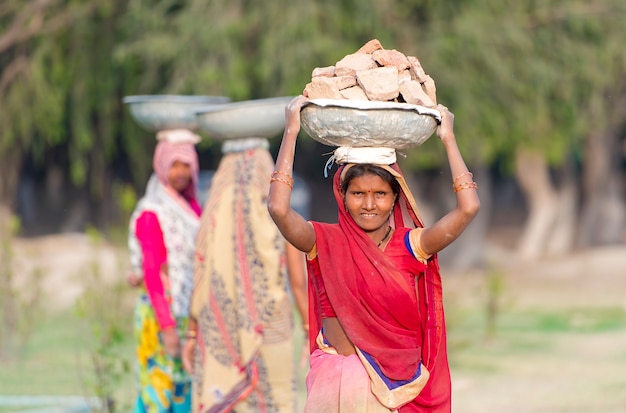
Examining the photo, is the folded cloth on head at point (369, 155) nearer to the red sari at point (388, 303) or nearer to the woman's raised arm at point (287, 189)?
the red sari at point (388, 303)

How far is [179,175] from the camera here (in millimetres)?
6395

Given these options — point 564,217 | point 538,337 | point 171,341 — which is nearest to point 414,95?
point 171,341

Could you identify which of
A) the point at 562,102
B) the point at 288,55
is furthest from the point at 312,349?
the point at 562,102

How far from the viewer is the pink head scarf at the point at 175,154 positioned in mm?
6395

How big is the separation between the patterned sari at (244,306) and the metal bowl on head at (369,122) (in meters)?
1.99

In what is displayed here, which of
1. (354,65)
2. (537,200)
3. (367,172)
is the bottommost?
(367,172)

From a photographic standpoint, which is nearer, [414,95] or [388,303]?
[414,95]

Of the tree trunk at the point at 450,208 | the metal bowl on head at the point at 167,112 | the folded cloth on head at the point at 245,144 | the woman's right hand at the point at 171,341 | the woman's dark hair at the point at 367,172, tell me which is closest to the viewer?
the woman's dark hair at the point at 367,172

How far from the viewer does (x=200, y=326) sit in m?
5.98

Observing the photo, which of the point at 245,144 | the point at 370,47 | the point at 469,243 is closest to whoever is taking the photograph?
the point at 370,47

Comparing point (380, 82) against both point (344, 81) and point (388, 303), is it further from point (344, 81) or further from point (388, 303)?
point (388, 303)

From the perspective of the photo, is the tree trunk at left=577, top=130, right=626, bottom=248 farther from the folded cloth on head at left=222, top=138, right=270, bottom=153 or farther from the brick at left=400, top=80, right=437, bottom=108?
the brick at left=400, top=80, right=437, bottom=108

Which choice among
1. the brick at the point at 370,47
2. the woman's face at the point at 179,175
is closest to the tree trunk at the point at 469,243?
the woman's face at the point at 179,175

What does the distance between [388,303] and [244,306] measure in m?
1.99
